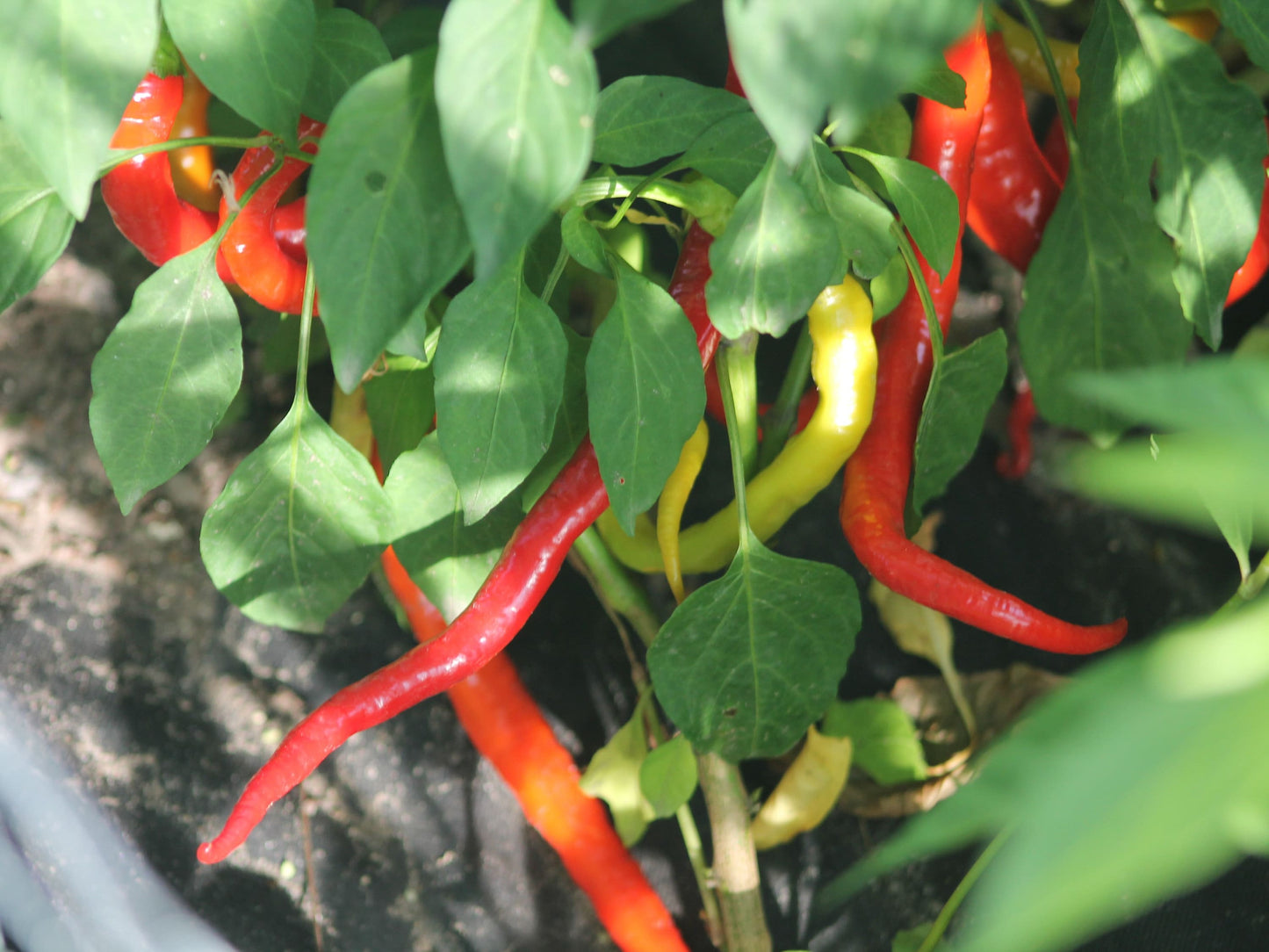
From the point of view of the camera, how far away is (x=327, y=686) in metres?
1.01

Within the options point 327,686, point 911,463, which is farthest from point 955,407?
point 327,686

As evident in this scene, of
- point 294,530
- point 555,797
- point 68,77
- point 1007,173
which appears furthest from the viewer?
point 555,797

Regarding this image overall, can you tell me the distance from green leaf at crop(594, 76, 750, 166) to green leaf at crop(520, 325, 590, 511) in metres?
0.15

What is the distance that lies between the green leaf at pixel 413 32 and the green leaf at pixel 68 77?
0.41 meters

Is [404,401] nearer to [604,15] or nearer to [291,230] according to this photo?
[291,230]

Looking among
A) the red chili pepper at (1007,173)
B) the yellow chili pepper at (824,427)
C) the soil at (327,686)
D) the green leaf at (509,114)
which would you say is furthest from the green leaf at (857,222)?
the soil at (327,686)

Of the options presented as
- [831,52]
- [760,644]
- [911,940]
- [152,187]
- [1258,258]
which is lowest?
[911,940]

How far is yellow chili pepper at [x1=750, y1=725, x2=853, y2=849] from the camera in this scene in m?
0.90

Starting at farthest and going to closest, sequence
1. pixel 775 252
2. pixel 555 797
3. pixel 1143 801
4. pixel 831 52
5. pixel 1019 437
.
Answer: pixel 1019 437
pixel 555 797
pixel 775 252
pixel 831 52
pixel 1143 801

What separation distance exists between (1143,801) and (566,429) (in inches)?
22.1

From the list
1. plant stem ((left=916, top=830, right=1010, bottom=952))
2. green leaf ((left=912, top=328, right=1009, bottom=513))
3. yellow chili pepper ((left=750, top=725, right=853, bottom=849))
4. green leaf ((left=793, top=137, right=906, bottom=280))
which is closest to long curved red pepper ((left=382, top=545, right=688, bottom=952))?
yellow chili pepper ((left=750, top=725, right=853, bottom=849))

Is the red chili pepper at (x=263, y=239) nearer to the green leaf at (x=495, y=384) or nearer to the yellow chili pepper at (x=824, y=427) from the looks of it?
the green leaf at (x=495, y=384)

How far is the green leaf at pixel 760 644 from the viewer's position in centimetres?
67

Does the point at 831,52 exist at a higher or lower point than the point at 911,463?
higher
